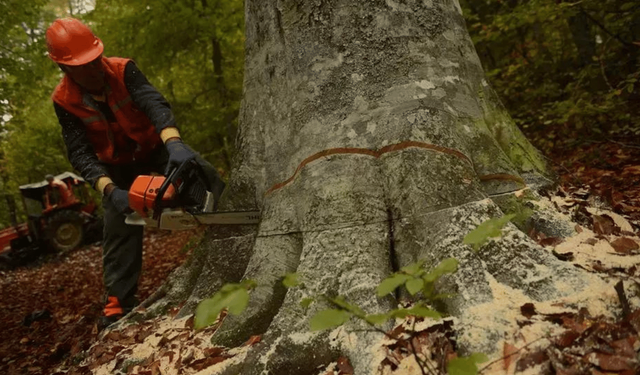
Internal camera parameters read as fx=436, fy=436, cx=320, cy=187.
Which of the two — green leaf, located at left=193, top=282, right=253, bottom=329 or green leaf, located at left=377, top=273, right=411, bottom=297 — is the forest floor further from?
green leaf, located at left=193, top=282, right=253, bottom=329

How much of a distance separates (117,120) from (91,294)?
4.18m

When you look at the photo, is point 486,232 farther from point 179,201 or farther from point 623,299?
point 179,201

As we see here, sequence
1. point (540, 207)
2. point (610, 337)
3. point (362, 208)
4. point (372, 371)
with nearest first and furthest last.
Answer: point (610, 337), point (372, 371), point (362, 208), point (540, 207)

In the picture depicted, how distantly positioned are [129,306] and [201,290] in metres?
1.08

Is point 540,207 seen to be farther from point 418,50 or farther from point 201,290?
point 201,290

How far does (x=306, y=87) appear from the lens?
94.6 inches

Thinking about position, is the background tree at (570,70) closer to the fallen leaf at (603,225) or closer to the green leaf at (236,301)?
the fallen leaf at (603,225)

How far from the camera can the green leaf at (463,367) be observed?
3.68ft

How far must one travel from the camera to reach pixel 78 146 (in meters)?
3.24

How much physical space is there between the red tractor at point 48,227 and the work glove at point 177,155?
12.0 metres

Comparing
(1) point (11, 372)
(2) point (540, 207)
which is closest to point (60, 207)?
(1) point (11, 372)

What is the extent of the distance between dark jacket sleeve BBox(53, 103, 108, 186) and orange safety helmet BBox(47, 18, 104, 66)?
0.44 meters

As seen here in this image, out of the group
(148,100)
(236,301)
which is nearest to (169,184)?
(148,100)

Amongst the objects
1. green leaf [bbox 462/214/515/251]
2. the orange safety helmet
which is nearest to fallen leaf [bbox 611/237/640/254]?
green leaf [bbox 462/214/515/251]
